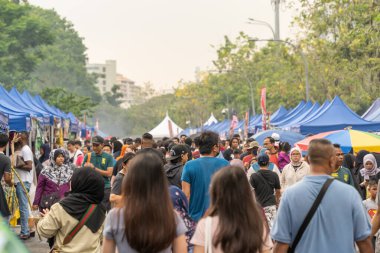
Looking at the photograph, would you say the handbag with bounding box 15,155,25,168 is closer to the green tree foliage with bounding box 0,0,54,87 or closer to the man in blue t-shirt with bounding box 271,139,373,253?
the man in blue t-shirt with bounding box 271,139,373,253

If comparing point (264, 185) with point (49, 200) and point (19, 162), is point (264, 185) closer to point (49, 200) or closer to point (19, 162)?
point (49, 200)

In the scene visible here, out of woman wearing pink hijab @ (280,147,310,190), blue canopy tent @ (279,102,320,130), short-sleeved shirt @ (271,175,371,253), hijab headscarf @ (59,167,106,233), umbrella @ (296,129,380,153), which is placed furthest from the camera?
blue canopy tent @ (279,102,320,130)

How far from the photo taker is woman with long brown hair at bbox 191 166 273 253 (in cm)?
511

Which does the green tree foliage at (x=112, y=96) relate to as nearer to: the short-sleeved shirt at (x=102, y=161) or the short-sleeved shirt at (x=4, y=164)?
the short-sleeved shirt at (x=102, y=161)

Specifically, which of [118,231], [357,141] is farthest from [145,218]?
[357,141]

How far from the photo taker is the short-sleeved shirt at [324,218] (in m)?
5.56

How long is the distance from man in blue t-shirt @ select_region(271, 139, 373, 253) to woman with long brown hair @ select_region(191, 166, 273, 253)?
426 millimetres

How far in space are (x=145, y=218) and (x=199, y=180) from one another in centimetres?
345

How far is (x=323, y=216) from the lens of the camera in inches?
219

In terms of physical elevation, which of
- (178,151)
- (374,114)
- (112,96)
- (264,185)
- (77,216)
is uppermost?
(112,96)

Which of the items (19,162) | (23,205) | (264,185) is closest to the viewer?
(264,185)

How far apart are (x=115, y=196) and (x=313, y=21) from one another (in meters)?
32.8

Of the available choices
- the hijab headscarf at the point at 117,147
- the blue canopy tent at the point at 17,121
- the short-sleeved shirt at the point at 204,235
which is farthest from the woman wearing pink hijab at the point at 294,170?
the short-sleeved shirt at the point at 204,235

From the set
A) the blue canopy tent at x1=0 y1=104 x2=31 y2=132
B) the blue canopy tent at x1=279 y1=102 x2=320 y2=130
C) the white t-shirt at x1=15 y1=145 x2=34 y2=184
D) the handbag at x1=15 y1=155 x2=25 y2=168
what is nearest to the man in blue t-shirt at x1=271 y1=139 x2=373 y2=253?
the handbag at x1=15 y1=155 x2=25 y2=168
